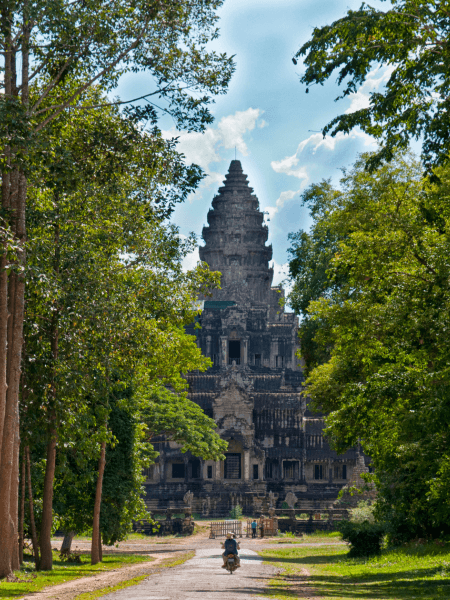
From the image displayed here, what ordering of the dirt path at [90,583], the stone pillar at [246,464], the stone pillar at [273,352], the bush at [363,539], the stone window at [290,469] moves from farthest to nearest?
the stone pillar at [273,352], the stone window at [290,469], the stone pillar at [246,464], the bush at [363,539], the dirt path at [90,583]

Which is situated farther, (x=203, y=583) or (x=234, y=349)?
(x=234, y=349)

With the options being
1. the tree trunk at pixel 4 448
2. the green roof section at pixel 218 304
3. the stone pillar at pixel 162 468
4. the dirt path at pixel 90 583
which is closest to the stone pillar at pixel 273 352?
the green roof section at pixel 218 304

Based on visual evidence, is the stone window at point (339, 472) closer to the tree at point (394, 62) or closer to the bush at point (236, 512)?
the bush at point (236, 512)

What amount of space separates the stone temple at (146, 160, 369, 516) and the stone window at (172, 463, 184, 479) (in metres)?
0.08

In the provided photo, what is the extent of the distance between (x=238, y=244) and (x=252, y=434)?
29053mm

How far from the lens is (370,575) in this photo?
2025cm

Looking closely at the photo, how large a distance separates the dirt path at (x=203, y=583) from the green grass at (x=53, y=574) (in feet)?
6.44

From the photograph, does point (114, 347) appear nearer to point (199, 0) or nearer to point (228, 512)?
point (199, 0)

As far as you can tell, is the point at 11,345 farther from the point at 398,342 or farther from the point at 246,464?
the point at 246,464

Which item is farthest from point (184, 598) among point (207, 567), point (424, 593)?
point (207, 567)

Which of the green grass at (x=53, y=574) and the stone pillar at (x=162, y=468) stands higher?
the stone pillar at (x=162, y=468)

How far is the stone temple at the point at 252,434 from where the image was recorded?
58.0 meters

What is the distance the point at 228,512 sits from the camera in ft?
177

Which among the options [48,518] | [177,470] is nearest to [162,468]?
[177,470]
